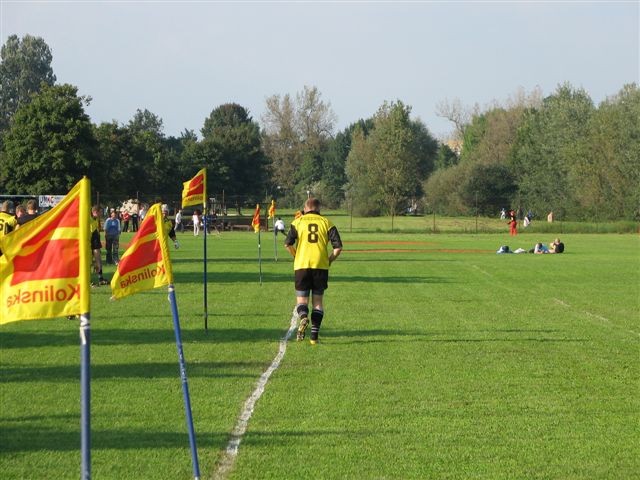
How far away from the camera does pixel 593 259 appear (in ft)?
120

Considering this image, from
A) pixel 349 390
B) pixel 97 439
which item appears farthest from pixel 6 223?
pixel 97 439

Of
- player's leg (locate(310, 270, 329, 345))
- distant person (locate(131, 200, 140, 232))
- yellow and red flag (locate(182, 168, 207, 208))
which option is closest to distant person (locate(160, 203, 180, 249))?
→ yellow and red flag (locate(182, 168, 207, 208))

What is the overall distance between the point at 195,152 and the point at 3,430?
9078 centimetres

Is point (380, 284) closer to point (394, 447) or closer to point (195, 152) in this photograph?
point (394, 447)

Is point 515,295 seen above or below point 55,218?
below

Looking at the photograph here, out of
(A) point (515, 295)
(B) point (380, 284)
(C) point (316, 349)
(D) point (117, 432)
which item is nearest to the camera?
(D) point (117, 432)

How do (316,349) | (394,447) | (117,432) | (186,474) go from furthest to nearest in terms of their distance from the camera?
(316,349) < (117,432) < (394,447) < (186,474)

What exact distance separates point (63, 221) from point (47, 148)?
2335 inches

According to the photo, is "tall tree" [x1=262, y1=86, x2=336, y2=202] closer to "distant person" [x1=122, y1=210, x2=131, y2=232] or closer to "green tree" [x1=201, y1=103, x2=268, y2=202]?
"green tree" [x1=201, y1=103, x2=268, y2=202]

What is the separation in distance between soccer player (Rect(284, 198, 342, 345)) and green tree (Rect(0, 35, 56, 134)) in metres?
105

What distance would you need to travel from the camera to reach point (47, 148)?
204 feet

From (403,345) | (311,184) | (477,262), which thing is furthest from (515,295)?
(311,184)

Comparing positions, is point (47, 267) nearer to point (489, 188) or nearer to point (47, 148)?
point (47, 148)

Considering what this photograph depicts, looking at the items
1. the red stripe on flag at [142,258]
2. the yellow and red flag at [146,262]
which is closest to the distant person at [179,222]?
the yellow and red flag at [146,262]
